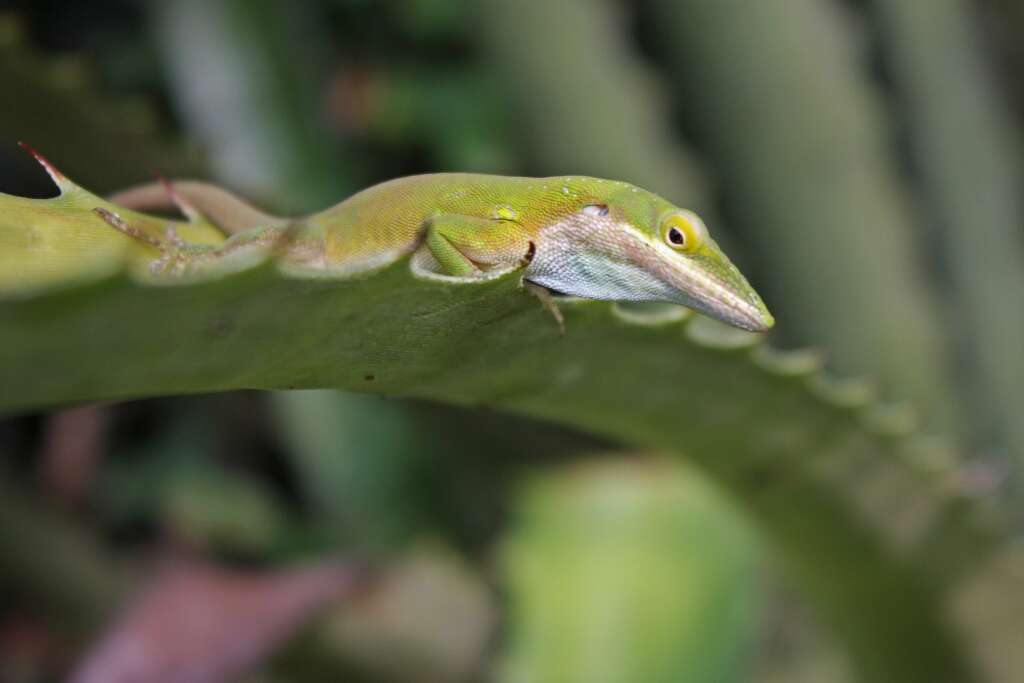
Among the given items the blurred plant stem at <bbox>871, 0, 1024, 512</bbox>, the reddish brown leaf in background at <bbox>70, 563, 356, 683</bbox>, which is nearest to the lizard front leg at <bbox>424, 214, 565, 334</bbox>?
the reddish brown leaf in background at <bbox>70, 563, 356, 683</bbox>

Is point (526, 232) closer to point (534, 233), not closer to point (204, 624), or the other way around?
point (534, 233)

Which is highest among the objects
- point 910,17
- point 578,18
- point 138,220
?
point 910,17

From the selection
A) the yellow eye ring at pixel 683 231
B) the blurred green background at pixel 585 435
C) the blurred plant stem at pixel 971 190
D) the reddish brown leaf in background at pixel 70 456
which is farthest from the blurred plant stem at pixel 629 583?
the reddish brown leaf in background at pixel 70 456

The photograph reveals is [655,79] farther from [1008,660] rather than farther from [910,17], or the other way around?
[1008,660]

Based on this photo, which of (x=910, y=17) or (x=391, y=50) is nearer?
(x=910, y=17)

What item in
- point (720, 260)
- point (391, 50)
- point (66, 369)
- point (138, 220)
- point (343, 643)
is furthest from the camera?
point (391, 50)

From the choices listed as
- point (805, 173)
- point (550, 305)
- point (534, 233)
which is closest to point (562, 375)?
point (550, 305)

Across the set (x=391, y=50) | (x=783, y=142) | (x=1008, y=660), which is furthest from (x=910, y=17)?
(x=391, y=50)
